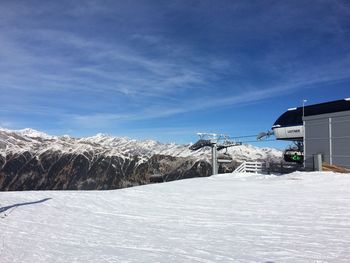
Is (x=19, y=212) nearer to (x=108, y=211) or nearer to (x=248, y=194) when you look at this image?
(x=108, y=211)

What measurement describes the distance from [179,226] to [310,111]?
23.2 m

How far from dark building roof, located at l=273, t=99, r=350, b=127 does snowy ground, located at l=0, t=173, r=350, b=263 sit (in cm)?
933

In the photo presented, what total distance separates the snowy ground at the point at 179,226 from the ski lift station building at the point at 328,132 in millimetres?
7458

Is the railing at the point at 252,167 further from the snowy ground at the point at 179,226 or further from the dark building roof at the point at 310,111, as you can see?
the snowy ground at the point at 179,226

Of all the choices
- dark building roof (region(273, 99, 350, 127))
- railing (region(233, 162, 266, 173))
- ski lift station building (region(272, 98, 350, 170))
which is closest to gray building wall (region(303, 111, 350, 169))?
ski lift station building (region(272, 98, 350, 170))

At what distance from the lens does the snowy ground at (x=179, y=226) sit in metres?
10.3

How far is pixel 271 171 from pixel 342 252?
2653cm

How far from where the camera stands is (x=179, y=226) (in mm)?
14062

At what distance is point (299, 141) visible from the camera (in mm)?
39969

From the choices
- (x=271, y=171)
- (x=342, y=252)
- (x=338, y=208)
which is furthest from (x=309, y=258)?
(x=271, y=171)

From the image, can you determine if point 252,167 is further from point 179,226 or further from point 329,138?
point 179,226

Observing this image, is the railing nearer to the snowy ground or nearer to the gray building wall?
the gray building wall

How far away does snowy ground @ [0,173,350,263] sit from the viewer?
1033 centimetres

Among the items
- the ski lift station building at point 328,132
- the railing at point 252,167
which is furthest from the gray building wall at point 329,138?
the railing at point 252,167
